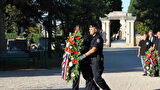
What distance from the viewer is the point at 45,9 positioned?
2445cm

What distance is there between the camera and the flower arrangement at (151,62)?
16859mm

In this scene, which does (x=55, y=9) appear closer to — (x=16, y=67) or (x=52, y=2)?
(x=52, y=2)

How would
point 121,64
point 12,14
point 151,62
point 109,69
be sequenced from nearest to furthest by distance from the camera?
1. point 151,62
2. point 109,69
3. point 121,64
4. point 12,14

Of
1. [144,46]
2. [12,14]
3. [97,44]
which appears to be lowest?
[144,46]

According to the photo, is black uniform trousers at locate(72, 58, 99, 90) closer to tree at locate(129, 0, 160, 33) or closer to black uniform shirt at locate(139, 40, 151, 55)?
black uniform shirt at locate(139, 40, 151, 55)

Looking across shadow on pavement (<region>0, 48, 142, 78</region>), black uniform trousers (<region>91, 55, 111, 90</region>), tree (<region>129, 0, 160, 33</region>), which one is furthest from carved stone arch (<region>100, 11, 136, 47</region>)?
black uniform trousers (<region>91, 55, 111, 90</region>)

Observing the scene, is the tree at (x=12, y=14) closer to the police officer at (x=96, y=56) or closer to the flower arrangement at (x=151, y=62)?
the flower arrangement at (x=151, y=62)

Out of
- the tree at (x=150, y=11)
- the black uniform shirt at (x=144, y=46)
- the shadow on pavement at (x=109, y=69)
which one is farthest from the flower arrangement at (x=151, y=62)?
the tree at (x=150, y=11)

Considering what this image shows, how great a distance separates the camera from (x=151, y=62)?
16.9 meters

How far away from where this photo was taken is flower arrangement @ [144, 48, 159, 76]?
16859 mm

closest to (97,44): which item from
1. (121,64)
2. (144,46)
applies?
(144,46)

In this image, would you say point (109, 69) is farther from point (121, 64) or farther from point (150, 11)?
point (150, 11)

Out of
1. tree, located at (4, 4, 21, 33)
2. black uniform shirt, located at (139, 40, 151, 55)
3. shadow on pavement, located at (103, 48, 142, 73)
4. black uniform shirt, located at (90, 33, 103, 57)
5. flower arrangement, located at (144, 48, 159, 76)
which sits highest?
tree, located at (4, 4, 21, 33)

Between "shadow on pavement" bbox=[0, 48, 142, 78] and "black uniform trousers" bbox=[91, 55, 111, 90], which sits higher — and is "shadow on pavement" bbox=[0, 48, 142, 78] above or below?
below
